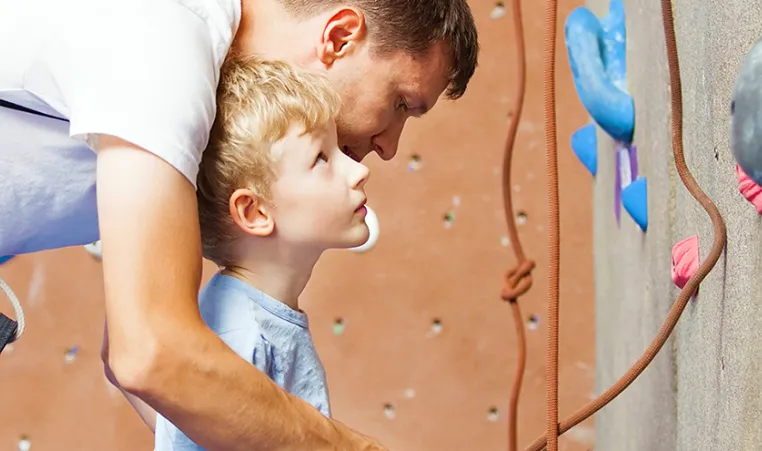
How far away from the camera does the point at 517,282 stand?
64.6 inches

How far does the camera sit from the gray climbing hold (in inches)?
22.9

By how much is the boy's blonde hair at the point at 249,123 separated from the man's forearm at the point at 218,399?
197mm

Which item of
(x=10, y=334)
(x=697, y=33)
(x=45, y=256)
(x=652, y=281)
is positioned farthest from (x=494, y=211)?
(x=10, y=334)

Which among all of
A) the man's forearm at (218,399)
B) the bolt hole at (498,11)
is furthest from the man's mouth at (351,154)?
the bolt hole at (498,11)

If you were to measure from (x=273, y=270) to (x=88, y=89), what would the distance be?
0.26m

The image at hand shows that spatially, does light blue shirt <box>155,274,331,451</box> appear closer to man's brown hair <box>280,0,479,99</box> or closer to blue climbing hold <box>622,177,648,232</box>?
man's brown hair <box>280,0,479,99</box>

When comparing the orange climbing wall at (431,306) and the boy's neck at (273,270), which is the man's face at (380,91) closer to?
the boy's neck at (273,270)

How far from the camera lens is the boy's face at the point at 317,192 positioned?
0.90 meters

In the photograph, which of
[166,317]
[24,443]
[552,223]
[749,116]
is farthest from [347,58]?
[24,443]

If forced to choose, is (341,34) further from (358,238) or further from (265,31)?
(358,238)

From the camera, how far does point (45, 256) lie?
218cm

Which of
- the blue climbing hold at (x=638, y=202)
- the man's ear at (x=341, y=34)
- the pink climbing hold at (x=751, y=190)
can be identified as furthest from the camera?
the blue climbing hold at (x=638, y=202)

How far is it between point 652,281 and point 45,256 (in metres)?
1.39

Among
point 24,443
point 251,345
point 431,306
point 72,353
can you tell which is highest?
point 251,345
